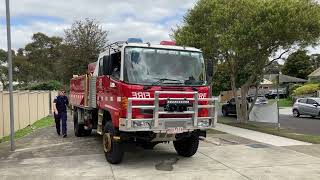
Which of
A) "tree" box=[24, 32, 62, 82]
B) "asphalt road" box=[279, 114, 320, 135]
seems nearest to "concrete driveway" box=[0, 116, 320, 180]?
"asphalt road" box=[279, 114, 320, 135]

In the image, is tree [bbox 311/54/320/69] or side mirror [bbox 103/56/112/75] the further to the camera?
tree [bbox 311/54/320/69]

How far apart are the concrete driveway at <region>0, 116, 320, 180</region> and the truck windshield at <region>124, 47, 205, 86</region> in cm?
199

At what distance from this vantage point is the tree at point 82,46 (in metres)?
41.0

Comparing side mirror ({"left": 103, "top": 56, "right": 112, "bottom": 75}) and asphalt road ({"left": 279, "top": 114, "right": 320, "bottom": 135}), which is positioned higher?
side mirror ({"left": 103, "top": 56, "right": 112, "bottom": 75})

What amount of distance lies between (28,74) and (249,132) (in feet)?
169

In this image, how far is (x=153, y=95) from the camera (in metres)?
10.5

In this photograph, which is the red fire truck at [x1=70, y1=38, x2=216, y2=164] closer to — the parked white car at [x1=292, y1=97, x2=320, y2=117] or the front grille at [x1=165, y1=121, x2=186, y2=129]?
the front grille at [x1=165, y1=121, x2=186, y2=129]

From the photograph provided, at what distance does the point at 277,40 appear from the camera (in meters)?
20.6

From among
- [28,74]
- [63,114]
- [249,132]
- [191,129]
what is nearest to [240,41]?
[249,132]

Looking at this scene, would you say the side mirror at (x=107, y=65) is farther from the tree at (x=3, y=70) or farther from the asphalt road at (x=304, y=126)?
the tree at (x=3, y=70)

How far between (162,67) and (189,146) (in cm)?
239

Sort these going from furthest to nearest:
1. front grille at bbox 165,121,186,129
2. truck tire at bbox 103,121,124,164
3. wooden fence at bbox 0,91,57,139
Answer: wooden fence at bbox 0,91,57,139, truck tire at bbox 103,121,124,164, front grille at bbox 165,121,186,129

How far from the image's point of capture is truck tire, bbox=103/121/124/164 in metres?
11.0

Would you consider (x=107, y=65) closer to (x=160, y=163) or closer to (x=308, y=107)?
(x=160, y=163)
